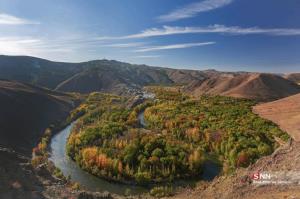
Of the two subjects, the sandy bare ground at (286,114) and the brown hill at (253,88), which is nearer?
the sandy bare ground at (286,114)

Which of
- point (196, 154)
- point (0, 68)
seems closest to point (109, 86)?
point (0, 68)

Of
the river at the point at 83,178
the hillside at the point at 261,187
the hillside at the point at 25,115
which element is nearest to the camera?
the hillside at the point at 261,187

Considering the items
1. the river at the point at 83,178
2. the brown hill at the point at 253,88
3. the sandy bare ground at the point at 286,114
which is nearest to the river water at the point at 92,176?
the river at the point at 83,178

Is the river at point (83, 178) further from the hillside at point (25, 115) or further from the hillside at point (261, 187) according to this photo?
the hillside at point (261, 187)

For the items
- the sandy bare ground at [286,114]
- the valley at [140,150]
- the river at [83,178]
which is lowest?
the river at [83,178]

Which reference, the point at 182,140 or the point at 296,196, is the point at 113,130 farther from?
the point at 296,196

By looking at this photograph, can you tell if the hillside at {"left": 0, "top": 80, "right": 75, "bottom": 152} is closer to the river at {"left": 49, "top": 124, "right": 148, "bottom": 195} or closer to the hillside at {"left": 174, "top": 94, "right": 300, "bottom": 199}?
the river at {"left": 49, "top": 124, "right": 148, "bottom": 195}

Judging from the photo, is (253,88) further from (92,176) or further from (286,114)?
(92,176)

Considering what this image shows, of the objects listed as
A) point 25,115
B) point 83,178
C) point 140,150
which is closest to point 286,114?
point 140,150
